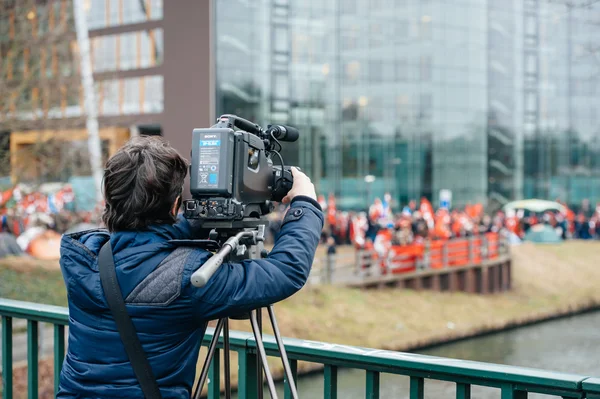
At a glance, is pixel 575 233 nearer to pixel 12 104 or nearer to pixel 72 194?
pixel 72 194

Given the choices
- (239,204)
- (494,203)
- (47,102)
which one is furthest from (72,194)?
(494,203)

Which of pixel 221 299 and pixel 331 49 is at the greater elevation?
pixel 331 49

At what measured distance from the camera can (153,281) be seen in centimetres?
201

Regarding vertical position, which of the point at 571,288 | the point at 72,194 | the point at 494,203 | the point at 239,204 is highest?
the point at 239,204

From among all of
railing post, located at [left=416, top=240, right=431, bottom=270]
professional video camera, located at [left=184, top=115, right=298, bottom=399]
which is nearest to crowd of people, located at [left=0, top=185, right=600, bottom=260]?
railing post, located at [left=416, top=240, right=431, bottom=270]

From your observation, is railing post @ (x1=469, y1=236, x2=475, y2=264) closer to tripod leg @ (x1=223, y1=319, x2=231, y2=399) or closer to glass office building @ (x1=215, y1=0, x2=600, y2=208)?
glass office building @ (x1=215, y1=0, x2=600, y2=208)

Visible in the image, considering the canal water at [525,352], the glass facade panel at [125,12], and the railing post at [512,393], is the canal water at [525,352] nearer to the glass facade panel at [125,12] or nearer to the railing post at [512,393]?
the railing post at [512,393]

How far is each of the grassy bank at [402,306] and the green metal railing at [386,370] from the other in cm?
1286

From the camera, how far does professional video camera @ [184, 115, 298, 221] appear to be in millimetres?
2025

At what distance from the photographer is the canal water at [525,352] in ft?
56.6

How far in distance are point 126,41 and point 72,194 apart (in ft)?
54.6

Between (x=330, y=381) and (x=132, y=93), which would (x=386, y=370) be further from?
(x=132, y=93)

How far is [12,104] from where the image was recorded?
14656mm

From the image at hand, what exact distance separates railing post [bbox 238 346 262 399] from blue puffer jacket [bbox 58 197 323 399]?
0.59m
